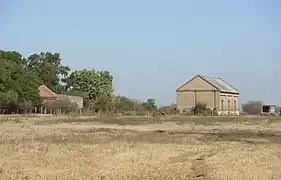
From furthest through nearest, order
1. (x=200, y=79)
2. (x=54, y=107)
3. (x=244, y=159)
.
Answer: (x=200, y=79)
(x=54, y=107)
(x=244, y=159)

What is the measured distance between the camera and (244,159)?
2242cm

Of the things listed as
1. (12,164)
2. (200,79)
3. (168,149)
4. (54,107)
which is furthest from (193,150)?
(200,79)

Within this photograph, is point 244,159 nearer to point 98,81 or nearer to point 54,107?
point 54,107

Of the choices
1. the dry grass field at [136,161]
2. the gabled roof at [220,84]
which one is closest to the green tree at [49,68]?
the gabled roof at [220,84]

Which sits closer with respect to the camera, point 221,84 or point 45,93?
point 45,93

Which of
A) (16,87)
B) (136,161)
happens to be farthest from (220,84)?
(136,161)

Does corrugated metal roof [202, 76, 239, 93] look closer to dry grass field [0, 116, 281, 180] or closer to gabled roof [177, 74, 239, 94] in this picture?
gabled roof [177, 74, 239, 94]

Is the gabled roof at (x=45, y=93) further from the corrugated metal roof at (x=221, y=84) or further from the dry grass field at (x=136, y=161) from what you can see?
→ the dry grass field at (x=136, y=161)

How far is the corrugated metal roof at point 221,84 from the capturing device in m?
125

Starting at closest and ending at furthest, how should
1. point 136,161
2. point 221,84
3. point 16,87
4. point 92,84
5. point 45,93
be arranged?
point 136,161
point 16,87
point 45,93
point 221,84
point 92,84

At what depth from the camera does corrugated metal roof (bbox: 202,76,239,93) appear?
411 feet

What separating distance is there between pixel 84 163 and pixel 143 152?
16.6ft

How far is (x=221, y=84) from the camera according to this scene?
13275 centimetres

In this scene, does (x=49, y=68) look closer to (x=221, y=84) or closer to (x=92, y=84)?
(x=92, y=84)
